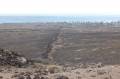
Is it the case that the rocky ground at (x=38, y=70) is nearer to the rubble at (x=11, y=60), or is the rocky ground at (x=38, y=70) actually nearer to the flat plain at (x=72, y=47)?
the rubble at (x=11, y=60)

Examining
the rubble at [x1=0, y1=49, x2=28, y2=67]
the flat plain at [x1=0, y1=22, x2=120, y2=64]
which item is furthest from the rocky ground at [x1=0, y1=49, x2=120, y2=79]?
the flat plain at [x1=0, y1=22, x2=120, y2=64]

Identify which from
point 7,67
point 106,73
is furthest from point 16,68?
point 106,73

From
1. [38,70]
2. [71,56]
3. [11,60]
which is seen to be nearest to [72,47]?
[71,56]

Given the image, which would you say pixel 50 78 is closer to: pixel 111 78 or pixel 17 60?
pixel 111 78

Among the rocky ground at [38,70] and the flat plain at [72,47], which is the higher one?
the rocky ground at [38,70]

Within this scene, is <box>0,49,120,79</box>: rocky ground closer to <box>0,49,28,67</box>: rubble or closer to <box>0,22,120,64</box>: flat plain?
<box>0,49,28,67</box>: rubble

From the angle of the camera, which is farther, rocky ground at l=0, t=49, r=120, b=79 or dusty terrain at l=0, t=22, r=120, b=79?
dusty terrain at l=0, t=22, r=120, b=79

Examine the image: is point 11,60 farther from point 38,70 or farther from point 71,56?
point 71,56

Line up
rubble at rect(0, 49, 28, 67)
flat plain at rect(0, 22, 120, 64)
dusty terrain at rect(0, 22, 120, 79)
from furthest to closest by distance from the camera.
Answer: flat plain at rect(0, 22, 120, 64) → rubble at rect(0, 49, 28, 67) → dusty terrain at rect(0, 22, 120, 79)

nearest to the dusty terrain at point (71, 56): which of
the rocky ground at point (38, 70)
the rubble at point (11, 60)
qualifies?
the rocky ground at point (38, 70)

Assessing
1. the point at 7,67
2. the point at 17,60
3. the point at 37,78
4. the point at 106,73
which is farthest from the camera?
the point at 17,60

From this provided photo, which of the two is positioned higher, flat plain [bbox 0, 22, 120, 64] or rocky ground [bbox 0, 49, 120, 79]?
rocky ground [bbox 0, 49, 120, 79]
